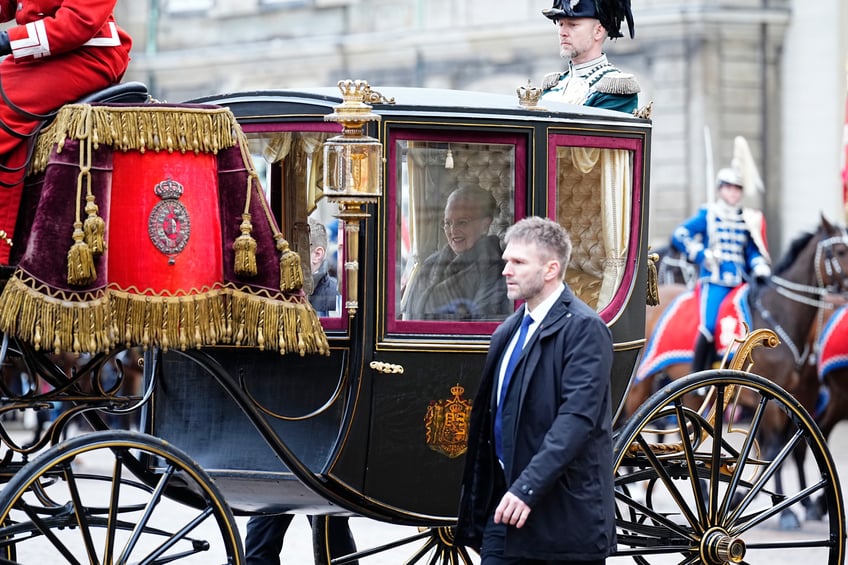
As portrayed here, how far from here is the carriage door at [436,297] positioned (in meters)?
5.08

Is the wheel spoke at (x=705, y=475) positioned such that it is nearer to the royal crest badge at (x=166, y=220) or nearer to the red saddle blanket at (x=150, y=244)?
the red saddle blanket at (x=150, y=244)

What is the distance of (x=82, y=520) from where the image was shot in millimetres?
4500

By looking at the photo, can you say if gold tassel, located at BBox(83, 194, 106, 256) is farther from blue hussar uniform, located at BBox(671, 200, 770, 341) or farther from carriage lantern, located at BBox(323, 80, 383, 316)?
blue hussar uniform, located at BBox(671, 200, 770, 341)

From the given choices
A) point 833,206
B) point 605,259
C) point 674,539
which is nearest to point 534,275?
Result: point 605,259

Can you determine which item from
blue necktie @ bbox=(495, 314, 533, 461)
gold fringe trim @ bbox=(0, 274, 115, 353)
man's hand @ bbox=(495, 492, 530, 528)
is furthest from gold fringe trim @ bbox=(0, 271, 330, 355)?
man's hand @ bbox=(495, 492, 530, 528)

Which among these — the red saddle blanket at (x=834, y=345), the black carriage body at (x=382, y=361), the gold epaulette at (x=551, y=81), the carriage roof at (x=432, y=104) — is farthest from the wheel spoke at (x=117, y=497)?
the red saddle blanket at (x=834, y=345)

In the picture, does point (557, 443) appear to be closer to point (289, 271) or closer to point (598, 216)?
point (289, 271)

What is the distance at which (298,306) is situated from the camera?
4.82 metres

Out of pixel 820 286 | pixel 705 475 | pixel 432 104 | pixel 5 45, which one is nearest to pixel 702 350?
pixel 820 286

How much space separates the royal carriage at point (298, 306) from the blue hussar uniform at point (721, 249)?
16.8 ft

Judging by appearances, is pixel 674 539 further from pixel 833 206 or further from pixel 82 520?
pixel 833 206

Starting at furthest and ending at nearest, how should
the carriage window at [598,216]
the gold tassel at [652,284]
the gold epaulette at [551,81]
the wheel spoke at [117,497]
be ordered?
the gold epaulette at [551,81], the gold tassel at [652,284], the carriage window at [598,216], the wheel spoke at [117,497]

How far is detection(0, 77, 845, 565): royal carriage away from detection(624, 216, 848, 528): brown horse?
4672 millimetres

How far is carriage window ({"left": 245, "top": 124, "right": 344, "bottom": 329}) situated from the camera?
5215mm
